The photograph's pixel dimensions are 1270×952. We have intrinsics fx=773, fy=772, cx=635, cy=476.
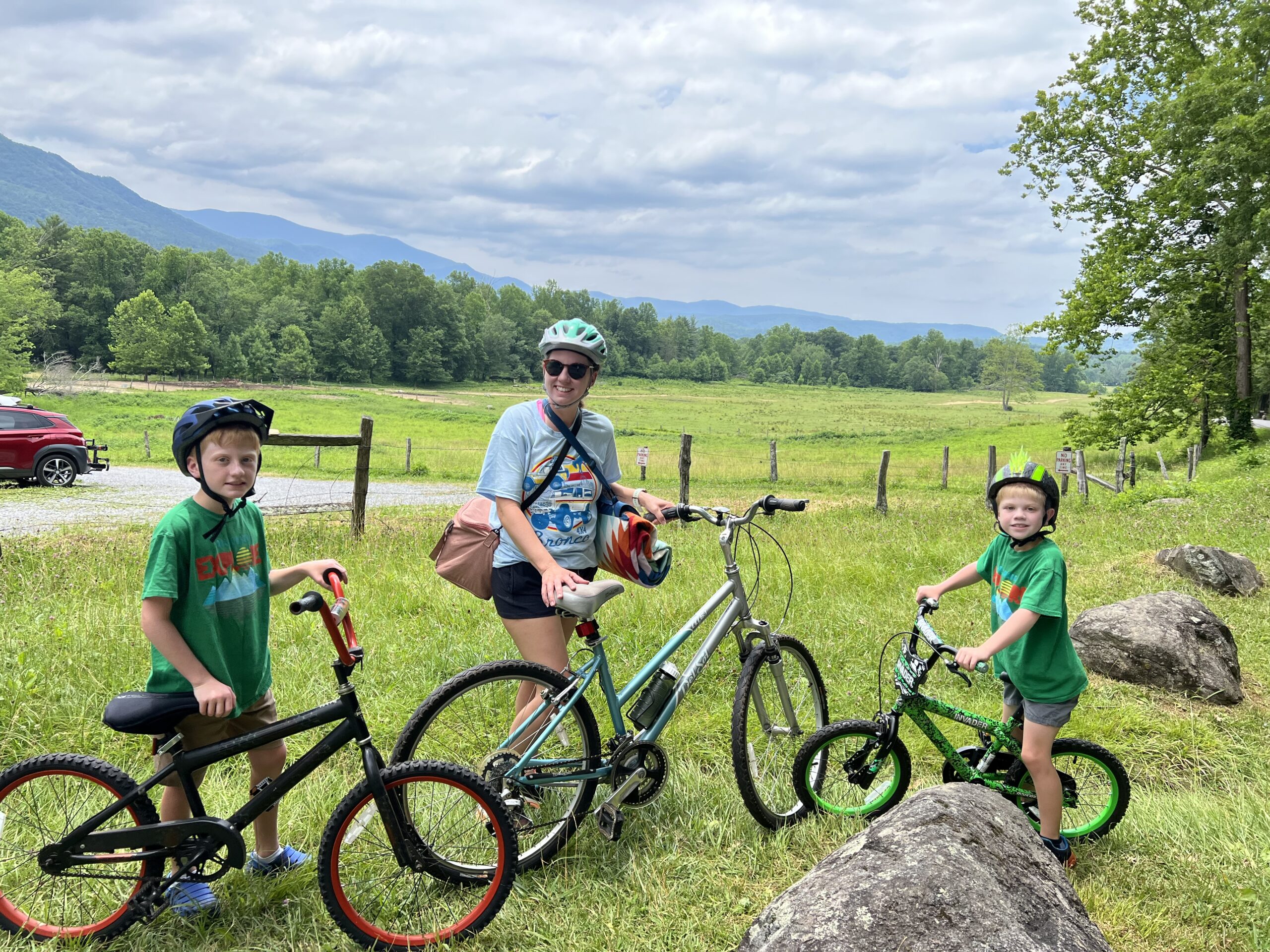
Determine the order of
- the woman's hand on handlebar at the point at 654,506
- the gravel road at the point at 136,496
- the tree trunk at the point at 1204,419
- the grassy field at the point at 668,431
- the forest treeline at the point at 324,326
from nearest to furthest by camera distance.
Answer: the woman's hand on handlebar at the point at 654,506, the gravel road at the point at 136,496, the tree trunk at the point at 1204,419, the grassy field at the point at 668,431, the forest treeline at the point at 324,326

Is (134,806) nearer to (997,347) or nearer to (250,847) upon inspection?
(250,847)

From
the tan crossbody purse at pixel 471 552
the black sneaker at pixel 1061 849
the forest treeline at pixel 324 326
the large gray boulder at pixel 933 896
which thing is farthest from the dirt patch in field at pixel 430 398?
the large gray boulder at pixel 933 896

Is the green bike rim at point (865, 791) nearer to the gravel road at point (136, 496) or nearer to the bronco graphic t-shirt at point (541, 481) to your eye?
the bronco graphic t-shirt at point (541, 481)

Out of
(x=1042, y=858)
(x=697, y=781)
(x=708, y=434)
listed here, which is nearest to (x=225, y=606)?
(x=697, y=781)

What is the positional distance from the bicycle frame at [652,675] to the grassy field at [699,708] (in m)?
0.43

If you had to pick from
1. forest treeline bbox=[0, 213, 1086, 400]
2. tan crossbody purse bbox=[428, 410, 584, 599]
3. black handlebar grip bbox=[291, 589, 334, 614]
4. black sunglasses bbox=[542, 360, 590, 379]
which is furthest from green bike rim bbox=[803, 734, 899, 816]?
forest treeline bbox=[0, 213, 1086, 400]

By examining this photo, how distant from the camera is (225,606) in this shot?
2658 mm

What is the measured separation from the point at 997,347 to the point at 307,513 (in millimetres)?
136206

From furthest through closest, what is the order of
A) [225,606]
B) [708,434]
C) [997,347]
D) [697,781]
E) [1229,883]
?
[997,347] → [708,434] → [697,781] → [1229,883] → [225,606]

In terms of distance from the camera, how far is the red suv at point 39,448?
16.9 m

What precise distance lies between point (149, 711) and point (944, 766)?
3441mm

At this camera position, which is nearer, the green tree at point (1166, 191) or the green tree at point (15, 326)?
the green tree at point (1166, 191)

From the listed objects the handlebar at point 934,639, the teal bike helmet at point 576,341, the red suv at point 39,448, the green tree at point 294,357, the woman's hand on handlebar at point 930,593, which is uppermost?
the green tree at point 294,357

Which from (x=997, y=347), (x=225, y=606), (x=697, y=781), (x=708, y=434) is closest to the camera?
(x=225, y=606)
